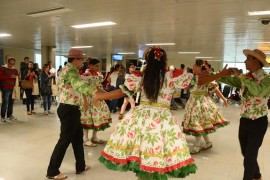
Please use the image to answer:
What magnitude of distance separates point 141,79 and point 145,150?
0.59m

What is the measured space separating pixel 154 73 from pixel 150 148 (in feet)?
1.98

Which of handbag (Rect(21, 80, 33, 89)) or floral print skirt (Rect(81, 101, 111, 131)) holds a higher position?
handbag (Rect(21, 80, 33, 89))

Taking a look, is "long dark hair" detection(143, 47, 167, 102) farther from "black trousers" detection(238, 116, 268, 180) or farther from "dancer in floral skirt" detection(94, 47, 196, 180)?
"black trousers" detection(238, 116, 268, 180)

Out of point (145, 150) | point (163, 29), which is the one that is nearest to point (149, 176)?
point (145, 150)

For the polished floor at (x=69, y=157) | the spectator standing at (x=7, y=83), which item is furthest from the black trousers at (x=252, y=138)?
the spectator standing at (x=7, y=83)

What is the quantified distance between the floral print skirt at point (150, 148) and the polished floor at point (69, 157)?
1223mm

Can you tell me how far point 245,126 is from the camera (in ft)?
9.46

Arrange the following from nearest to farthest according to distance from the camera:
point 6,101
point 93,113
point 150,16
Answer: point 93,113 → point 150,16 → point 6,101

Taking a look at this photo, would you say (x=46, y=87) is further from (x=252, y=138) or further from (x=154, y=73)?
(x=252, y=138)

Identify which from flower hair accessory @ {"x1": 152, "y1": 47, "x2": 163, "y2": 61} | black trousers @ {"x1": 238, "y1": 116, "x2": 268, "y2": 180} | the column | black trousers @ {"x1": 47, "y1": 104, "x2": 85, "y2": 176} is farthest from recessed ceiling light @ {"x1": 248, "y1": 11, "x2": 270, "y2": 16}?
the column

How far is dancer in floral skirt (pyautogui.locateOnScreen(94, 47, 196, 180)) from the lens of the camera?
224cm

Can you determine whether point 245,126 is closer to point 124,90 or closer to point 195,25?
point 124,90

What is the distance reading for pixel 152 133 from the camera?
228cm

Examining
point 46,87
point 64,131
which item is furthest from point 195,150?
point 46,87
